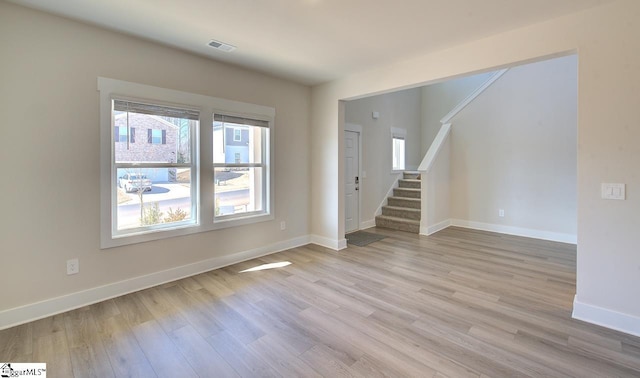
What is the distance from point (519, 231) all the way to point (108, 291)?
6.25 metres

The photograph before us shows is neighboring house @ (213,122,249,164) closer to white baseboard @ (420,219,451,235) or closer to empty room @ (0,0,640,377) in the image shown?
empty room @ (0,0,640,377)

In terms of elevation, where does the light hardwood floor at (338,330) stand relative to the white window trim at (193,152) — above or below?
below

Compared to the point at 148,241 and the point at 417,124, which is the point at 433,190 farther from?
the point at 148,241

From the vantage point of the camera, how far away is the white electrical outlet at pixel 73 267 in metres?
2.61

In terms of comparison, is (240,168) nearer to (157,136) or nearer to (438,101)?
(157,136)

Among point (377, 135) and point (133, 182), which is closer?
point (133, 182)

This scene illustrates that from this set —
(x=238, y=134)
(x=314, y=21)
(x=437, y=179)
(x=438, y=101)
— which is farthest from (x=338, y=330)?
Result: (x=438, y=101)

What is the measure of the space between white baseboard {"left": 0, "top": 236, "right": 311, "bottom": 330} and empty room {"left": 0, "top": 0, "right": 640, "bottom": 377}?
0.02 metres

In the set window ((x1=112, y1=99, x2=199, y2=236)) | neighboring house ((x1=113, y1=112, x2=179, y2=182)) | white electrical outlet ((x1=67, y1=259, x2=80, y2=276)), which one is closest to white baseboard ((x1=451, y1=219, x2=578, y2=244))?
window ((x1=112, y1=99, x2=199, y2=236))

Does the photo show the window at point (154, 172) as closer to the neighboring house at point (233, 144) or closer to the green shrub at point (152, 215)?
the green shrub at point (152, 215)

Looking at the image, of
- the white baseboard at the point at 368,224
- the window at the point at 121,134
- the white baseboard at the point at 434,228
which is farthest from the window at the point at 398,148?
the window at the point at 121,134

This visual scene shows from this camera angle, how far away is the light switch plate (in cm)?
225

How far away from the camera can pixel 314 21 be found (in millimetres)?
2582

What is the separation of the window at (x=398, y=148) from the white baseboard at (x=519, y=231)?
180 cm
